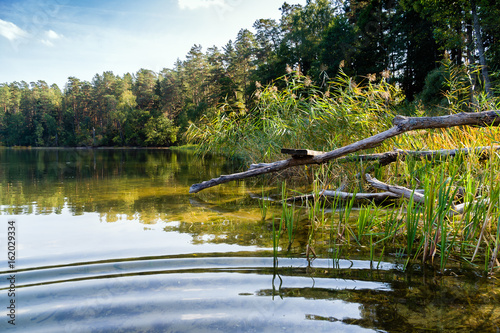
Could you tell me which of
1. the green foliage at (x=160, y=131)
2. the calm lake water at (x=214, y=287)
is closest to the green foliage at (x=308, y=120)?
the calm lake water at (x=214, y=287)

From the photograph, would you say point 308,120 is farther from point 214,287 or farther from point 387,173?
point 214,287

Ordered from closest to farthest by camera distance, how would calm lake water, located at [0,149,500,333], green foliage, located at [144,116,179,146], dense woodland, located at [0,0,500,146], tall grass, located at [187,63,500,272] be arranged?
1. calm lake water, located at [0,149,500,333]
2. tall grass, located at [187,63,500,272]
3. dense woodland, located at [0,0,500,146]
4. green foliage, located at [144,116,179,146]

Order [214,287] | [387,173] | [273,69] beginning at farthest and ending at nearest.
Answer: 1. [273,69]
2. [387,173]
3. [214,287]

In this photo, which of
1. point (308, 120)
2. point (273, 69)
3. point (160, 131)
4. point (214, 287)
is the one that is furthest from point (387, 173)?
point (160, 131)

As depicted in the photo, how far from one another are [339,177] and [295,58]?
3701cm

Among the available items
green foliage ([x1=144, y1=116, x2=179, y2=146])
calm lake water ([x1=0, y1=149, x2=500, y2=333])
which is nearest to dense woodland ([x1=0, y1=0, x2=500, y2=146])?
green foliage ([x1=144, y1=116, x2=179, y2=146])

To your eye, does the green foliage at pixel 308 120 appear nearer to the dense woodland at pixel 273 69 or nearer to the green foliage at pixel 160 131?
the dense woodland at pixel 273 69

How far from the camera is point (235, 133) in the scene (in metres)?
8.29

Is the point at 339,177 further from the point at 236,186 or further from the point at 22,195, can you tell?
the point at 22,195

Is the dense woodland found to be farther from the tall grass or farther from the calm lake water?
the calm lake water

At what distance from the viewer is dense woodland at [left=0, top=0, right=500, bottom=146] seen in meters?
16.3

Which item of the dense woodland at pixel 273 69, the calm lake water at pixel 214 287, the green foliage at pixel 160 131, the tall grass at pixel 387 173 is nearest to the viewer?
the calm lake water at pixel 214 287

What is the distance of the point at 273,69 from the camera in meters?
39.6

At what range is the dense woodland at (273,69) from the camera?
1627cm
